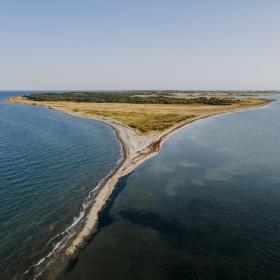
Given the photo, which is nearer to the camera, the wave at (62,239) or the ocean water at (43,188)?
the wave at (62,239)

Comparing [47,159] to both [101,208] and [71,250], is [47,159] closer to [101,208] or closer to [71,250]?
[101,208]

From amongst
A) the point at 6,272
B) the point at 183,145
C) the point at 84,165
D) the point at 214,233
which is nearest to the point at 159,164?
the point at 84,165

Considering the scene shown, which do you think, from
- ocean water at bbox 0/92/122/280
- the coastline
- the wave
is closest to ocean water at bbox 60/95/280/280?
the coastline

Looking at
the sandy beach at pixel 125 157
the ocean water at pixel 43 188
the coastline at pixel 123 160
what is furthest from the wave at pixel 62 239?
the sandy beach at pixel 125 157

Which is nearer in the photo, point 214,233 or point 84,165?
point 214,233

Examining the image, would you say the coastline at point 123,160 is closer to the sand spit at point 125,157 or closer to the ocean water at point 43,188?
the sand spit at point 125,157

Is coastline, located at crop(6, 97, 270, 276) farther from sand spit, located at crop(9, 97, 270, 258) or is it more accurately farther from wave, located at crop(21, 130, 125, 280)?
wave, located at crop(21, 130, 125, 280)

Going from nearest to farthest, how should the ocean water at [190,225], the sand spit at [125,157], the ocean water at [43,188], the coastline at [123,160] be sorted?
the ocean water at [190,225], the ocean water at [43,188], the coastline at [123,160], the sand spit at [125,157]
